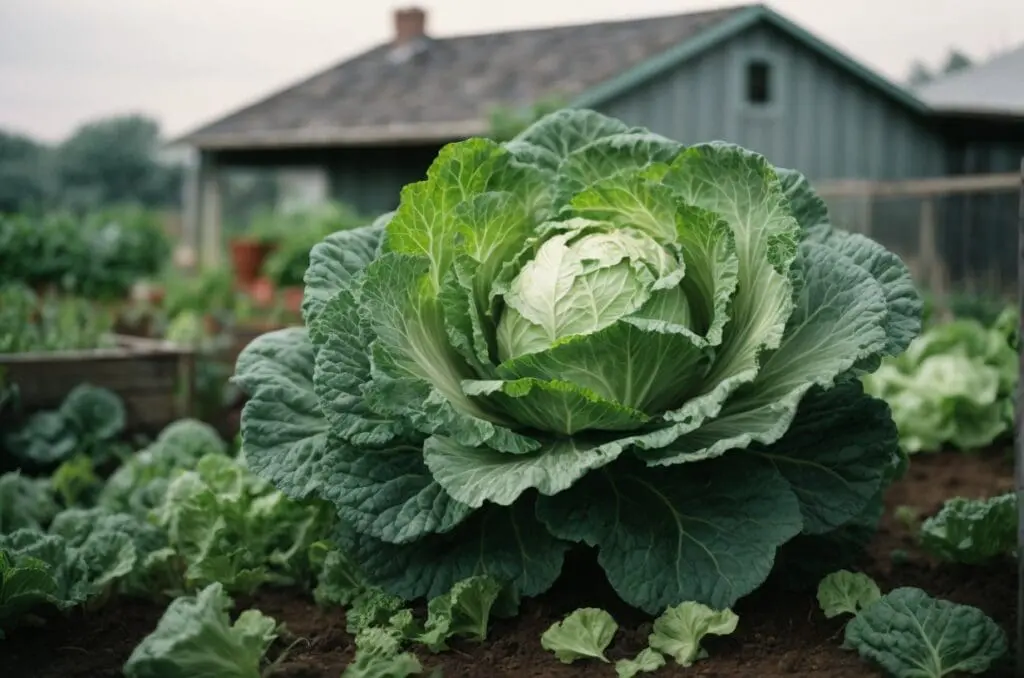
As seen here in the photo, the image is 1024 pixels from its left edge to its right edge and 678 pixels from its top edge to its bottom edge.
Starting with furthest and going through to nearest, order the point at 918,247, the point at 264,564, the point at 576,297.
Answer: the point at 918,247, the point at 264,564, the point at 576,297

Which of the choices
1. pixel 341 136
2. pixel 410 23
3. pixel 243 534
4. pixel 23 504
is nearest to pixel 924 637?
pixel 243 534

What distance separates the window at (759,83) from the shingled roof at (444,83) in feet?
2.73

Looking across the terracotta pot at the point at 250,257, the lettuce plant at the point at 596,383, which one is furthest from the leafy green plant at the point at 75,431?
the terracotta pot at the point at 250,257

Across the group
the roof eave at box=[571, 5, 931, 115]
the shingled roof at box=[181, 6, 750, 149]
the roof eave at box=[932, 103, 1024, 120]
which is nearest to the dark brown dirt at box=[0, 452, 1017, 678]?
the shingled roof at box=[181, 6, 750, 149]

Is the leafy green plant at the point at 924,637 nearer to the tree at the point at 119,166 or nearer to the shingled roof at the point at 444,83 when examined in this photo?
the shingled roof at the point at 444,83

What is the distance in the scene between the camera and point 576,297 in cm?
210

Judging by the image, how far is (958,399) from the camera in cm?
371

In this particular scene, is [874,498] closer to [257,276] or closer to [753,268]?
[753,268]

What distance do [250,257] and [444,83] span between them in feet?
11.9

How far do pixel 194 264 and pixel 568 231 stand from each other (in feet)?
45.6

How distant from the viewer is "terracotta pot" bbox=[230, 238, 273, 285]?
541 inches

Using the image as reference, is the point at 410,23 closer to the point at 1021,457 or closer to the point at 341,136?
the point at 341,136

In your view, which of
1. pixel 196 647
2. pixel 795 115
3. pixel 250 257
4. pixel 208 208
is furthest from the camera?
pixel 208 208

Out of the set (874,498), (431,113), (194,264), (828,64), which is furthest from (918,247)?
(874,498)
